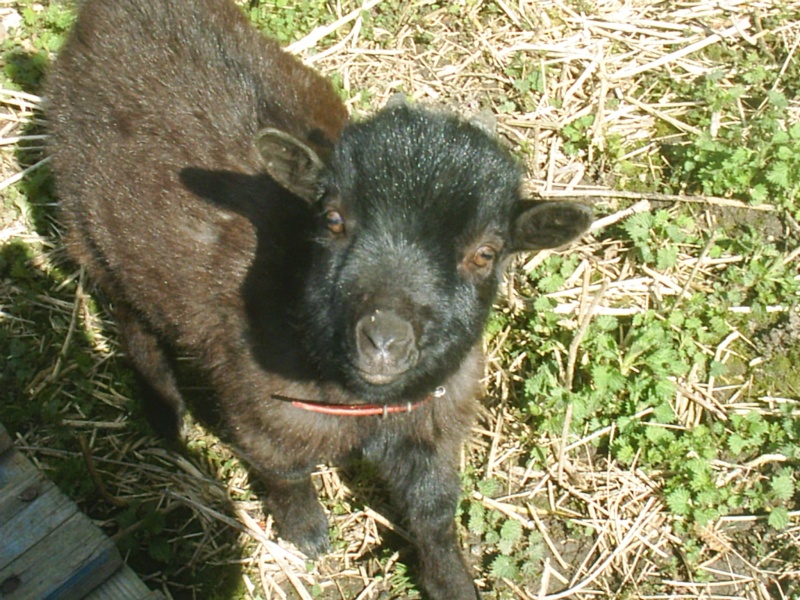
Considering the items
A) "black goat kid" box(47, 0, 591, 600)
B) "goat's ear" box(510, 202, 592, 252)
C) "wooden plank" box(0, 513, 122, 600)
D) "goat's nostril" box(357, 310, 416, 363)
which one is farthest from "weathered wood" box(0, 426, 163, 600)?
"goat's ear" box(510, 202, 592, 252)

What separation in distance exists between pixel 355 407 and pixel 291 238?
0.73 m

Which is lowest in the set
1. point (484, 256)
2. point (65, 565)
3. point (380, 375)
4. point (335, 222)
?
point (65, 565)

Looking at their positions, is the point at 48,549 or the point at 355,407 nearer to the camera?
the point at 48,549

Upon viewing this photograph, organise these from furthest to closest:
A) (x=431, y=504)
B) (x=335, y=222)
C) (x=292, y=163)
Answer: (x=431, y=504) < (x=292, y=163) < (x=335, y=222)

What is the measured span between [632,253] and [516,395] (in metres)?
1.06

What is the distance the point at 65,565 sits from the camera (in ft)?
11.4

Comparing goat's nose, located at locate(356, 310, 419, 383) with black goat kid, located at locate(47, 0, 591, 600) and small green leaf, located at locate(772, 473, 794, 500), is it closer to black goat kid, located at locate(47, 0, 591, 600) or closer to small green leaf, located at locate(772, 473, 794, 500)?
black goat kid, located at locate(47, 0, 591, 600)

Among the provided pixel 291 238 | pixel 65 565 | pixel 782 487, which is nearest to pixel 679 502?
pixel 782 487

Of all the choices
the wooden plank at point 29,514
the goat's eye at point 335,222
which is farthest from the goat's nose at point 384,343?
the wooden plank at point 29,514

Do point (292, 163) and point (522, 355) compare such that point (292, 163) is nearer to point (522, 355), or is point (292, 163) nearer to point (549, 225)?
point (549, 225)

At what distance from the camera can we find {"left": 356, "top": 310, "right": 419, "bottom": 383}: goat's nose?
308cm

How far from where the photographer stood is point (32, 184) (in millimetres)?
5375

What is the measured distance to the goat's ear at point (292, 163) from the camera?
11.3ft

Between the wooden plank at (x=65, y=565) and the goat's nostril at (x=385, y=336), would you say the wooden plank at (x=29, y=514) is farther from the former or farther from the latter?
the goat's nostril at (x=385, y=336)
